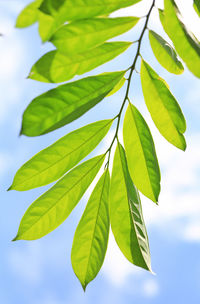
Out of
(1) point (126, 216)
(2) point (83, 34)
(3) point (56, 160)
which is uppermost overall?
(2) point (83, 34)

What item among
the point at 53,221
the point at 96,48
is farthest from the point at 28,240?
Answer: the point at 96,48

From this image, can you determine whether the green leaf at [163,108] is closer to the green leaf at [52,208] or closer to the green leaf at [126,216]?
the green leaf at [126,216]

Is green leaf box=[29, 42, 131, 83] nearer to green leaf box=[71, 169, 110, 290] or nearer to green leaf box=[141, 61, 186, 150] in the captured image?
green leaf box=[141, 61, 186, 150]

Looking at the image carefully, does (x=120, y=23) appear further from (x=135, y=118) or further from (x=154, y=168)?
(x=154, y=168)

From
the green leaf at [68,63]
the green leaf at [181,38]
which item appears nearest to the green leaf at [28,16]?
the green leaf at [68,63]

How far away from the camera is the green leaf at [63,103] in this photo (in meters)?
1.09

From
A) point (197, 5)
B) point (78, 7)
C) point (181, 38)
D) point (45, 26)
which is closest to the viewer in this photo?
point (45, 26)

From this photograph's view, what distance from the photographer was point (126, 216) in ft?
4.32

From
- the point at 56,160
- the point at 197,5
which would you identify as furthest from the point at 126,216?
the point at 197,5

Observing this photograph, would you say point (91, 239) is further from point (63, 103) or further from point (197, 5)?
point (197, 5)

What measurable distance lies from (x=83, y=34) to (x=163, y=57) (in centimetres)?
36

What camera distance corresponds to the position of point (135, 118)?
1.38 m

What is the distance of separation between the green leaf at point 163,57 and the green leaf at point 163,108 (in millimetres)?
47

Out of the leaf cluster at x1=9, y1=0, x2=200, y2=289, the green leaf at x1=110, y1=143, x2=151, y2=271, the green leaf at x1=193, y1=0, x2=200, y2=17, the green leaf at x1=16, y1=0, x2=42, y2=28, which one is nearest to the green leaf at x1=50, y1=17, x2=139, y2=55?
the leaf cluster at x1=9, y1=0, x2=200, y2=289
